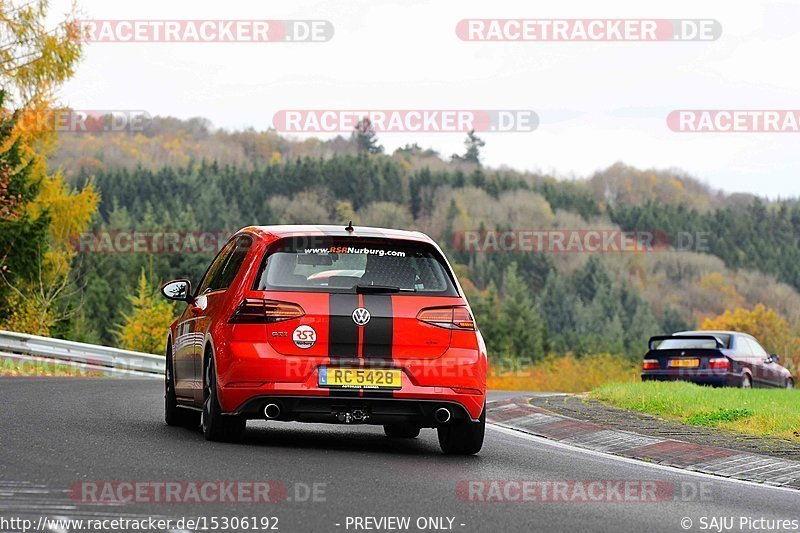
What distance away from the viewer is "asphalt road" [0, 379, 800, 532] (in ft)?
23.8

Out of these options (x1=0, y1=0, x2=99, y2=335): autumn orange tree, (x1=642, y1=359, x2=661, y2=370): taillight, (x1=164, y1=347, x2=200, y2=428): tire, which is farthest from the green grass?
(x1=0, y1=0, x2=99, y2=335): autumn orange tree

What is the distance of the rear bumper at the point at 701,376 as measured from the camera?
2544 centimetres

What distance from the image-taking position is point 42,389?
17.1m

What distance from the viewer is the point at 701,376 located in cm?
2548

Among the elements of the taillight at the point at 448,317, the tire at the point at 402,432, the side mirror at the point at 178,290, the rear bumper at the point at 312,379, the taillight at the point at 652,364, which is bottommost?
the tire at the point at 402,432

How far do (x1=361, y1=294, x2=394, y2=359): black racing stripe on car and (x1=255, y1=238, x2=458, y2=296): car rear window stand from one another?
0.93ft

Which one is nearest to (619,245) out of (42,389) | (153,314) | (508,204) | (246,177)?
(508,204)

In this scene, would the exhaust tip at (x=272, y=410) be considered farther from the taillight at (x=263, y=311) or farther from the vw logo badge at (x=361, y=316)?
the vw logo badge at (x=361, y=316)

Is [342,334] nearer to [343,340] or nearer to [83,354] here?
[343,340]

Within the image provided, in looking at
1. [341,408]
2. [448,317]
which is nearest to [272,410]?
[341,408]

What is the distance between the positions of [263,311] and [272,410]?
78cm

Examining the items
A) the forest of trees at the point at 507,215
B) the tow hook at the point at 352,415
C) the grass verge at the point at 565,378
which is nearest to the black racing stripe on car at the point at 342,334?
the tow hook at the point at 352,415

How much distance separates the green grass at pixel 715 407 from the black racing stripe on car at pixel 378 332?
A: 4349 mm

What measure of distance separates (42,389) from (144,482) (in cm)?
956
